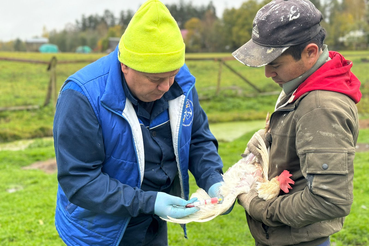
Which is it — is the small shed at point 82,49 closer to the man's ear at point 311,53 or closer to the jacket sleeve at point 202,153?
the jacket sleeve at point 202,153

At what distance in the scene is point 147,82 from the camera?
7.13 ft

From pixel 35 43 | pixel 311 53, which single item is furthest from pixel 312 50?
pixel 35 43

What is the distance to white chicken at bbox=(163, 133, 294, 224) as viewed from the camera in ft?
7.07

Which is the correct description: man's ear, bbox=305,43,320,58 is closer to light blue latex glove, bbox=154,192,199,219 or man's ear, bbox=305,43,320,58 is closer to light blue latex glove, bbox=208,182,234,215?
light blue latex glove, bbox=208,182,234,215

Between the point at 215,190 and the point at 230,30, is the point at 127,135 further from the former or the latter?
the point at 230,30

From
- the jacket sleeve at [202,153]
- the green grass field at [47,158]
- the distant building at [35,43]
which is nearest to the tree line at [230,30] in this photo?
the distant building at [35,43]

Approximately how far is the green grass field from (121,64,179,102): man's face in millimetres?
2543

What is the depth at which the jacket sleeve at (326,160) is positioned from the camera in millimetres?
1791

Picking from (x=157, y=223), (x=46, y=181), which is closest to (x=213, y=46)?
(x=46, y=181)

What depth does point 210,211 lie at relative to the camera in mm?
2291

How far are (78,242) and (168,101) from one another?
1094mm

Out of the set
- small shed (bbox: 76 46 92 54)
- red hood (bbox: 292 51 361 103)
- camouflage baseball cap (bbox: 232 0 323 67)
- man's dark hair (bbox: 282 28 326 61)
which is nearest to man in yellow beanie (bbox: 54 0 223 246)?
camouflage baseball cap (bbox: 232 0 323 67)

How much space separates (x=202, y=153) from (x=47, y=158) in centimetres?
573

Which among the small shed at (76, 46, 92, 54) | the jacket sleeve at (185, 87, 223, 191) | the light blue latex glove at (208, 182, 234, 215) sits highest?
the jacket sleeve at (185, 87, 223, 191)
